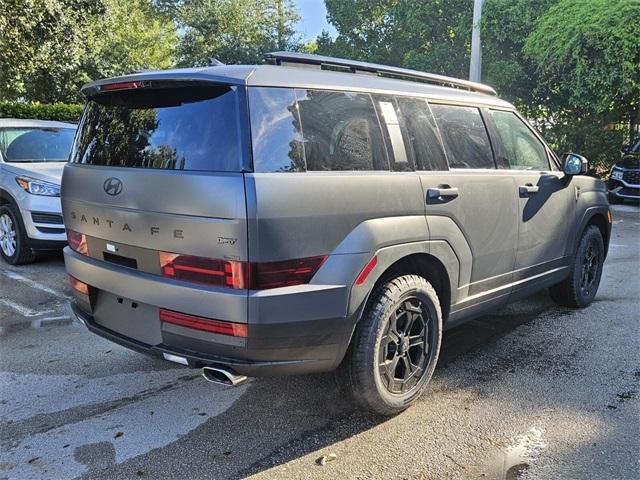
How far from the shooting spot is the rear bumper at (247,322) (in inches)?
95.3

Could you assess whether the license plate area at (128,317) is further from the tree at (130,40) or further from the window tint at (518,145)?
the tree at (130,40)

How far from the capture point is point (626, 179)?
12500mm

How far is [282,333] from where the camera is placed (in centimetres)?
250

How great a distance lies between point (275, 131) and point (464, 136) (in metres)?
1.60

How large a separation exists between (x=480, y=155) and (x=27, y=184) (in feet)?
16.6

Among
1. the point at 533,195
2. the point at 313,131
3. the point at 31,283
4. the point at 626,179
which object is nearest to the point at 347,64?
the point at 313,131

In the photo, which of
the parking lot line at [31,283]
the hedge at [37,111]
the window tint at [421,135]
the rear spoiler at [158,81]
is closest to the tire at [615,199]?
the window tint at [421,135]

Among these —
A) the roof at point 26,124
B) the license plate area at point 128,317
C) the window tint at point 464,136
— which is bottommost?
the license plate area at point 128,317

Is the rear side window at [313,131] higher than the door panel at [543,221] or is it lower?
higher

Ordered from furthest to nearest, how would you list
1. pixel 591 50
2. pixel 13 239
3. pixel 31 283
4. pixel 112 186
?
pixel 591 50 < pixel 13 239 < pixel 31 283 < pixel 112 186

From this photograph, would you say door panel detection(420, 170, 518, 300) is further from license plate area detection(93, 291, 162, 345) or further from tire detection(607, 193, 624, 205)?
tire detection(607, 193, 624, 205)

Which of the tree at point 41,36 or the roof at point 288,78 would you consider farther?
the tree at point 41,36

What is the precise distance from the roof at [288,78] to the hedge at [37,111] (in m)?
12.3

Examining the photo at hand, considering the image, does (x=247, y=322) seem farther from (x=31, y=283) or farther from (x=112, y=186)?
(x=31, y=283)
